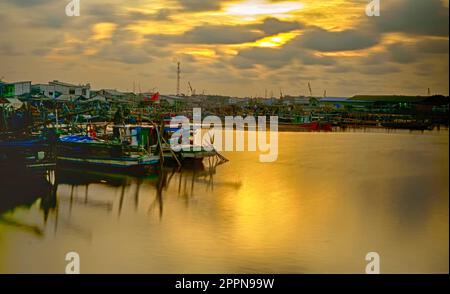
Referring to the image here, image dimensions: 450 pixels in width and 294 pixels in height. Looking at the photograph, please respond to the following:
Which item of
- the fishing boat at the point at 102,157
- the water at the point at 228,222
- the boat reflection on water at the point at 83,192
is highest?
the fishing boat at the point at 102,157

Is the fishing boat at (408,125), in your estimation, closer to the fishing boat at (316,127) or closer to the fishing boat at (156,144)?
the fishing boat at (316,127)

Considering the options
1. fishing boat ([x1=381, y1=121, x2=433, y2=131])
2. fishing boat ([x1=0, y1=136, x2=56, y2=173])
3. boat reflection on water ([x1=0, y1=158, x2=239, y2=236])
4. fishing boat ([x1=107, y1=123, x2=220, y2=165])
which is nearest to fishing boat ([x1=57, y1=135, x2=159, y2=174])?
boat reflection on water ([x1=0, y1=158, x2=239, y2=236])

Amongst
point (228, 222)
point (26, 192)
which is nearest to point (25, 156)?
point (26, 192)

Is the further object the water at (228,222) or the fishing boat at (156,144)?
the fishing boat at (156,144)

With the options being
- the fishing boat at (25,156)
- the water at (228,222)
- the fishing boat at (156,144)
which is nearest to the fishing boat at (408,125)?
the water at (228,222)
